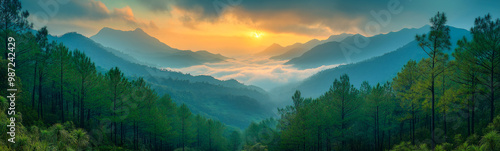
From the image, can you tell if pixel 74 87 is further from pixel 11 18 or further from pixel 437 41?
pixel 437 41

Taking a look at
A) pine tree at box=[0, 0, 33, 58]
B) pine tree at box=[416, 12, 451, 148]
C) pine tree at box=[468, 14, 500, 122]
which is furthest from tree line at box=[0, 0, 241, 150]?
pine tree at box=[468, 14, 500, 122]

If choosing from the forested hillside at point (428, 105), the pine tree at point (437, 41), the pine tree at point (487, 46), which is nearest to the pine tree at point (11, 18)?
the forested hillside at point (428, 105)

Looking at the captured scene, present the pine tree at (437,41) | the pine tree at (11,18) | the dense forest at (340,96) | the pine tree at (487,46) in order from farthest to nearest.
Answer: the pine tree at (11,18) < the dense forest at (340,96) < the pine tree at (487,46) < the pine tree at (437,41)

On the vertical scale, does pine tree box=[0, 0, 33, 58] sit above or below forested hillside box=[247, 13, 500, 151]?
above

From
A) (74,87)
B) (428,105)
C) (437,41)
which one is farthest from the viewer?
(74,87)

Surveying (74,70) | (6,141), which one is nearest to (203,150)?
(74,70)

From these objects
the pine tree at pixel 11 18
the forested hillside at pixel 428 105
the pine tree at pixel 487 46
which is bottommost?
the forested hillside at pixel 428 105

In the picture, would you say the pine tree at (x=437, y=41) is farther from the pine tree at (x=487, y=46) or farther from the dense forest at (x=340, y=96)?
the pine tree at (x=487, y=46)

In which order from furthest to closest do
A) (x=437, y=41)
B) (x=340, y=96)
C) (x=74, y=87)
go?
(x=340, y=96), (x=74, y=87), (x=437, y=41)

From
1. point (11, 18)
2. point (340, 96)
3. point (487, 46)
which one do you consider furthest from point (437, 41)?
point (11, 18)

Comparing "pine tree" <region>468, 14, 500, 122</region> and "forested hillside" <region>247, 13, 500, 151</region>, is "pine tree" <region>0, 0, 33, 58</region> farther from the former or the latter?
"pine tree" <region>468, 14, 500, 122</region>

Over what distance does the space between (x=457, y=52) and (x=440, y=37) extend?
5.77 m

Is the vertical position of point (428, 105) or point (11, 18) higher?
point (11, 18)

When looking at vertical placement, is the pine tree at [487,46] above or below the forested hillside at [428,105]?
above
